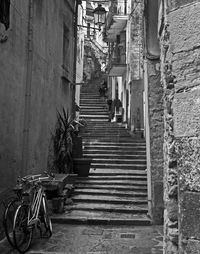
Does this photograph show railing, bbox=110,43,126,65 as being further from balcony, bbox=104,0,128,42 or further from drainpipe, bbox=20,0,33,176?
drainpipe, bbox=20,0,33,176

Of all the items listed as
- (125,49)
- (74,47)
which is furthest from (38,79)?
(125,49)

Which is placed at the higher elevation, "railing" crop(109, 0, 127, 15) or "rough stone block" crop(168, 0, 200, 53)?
"railing" crop(109, 0, 127, 15)

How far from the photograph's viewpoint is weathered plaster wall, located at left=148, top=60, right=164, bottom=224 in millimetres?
7773

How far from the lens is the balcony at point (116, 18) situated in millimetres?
19498

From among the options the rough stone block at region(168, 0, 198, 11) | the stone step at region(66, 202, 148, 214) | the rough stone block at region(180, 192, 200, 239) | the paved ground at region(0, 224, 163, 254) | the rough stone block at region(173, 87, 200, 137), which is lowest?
the paved ground at region(0, 224, 163, 254)

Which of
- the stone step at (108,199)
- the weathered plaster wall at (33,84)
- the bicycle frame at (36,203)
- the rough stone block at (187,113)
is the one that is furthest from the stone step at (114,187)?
the rough stone block at (187,113)

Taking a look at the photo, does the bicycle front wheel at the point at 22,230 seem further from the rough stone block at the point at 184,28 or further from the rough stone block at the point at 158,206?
the rough stone block at the point at 184,28

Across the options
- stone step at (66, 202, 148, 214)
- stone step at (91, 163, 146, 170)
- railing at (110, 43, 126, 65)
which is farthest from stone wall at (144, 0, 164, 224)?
railing at (110, 43, 126, 65)

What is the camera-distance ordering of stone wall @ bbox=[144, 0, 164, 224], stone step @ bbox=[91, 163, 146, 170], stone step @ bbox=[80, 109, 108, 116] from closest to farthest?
1. stone wall @ bbox=[144, 0, 164, 224]
2. stone step @ bbox=[91, 163, 146, 170]
3. stone step @ bbox=[80, 109, 108, 116]

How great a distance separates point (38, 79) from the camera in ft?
27.0

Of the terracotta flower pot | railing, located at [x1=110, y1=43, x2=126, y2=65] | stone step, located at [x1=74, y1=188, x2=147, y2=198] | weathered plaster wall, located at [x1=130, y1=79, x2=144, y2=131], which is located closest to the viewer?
stone step, located at [x1=74, y1=188, x2=147, y2=198]

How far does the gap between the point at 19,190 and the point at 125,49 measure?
1615cm

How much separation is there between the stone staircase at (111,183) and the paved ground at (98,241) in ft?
1.44

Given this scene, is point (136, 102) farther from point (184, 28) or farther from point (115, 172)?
point (184, 28)
